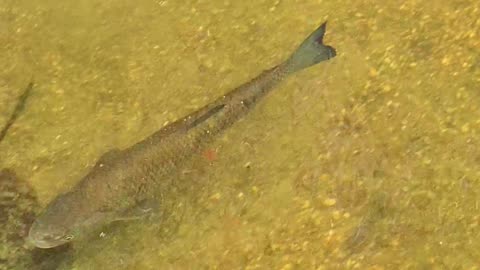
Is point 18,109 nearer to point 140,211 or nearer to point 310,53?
point 140,211

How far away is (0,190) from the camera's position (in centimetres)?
358

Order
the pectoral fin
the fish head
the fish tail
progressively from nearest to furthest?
the fish head < the pectoral fin < the fish tail

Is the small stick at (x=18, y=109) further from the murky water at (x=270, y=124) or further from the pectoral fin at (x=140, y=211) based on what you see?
the pectoral fin at (x=140, y=211)

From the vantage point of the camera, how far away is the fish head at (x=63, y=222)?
3248 millimetres

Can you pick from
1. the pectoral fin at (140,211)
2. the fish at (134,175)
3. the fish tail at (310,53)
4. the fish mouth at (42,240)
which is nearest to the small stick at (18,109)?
the fish at (134,175)

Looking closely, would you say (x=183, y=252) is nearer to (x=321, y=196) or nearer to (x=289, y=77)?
(x=321, y=196)

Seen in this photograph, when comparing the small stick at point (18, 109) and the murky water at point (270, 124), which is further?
the small stick at point (18, 109)

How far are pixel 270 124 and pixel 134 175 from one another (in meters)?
0.80

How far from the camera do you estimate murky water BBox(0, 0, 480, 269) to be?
131 inches

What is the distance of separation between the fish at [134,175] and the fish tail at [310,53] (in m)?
0.21

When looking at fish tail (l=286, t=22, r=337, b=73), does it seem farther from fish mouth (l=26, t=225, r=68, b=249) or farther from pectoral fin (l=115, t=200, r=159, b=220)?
fish mouth (l=26, t=225, r=68, b=249)

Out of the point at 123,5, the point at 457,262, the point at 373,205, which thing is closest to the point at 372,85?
the point at 373,205

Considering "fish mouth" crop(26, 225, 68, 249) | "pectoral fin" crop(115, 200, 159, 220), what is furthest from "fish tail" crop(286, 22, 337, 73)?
"fish mouth" crop(26, 225, 68, 249)

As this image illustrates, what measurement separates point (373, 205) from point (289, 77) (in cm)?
88
